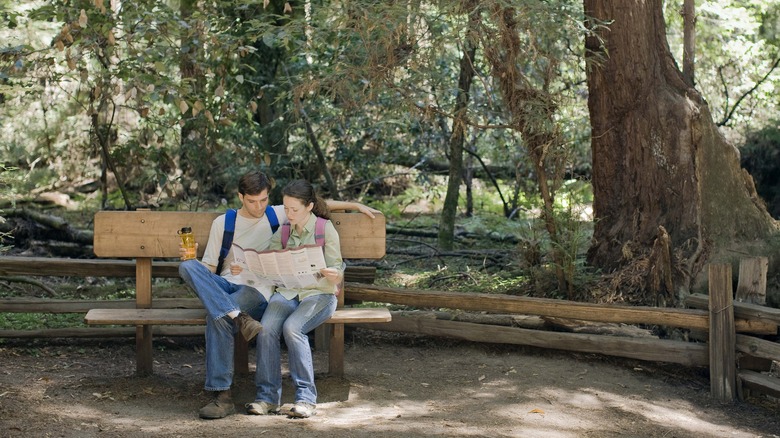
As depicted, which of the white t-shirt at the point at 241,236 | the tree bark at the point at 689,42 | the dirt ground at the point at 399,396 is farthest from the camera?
the tree bark at the point at 689,42

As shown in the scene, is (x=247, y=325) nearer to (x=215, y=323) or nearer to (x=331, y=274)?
(x=215, y=323)

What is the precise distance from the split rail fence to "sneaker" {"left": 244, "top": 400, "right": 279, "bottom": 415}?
1.81 metres

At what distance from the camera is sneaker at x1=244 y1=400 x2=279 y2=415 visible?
17.5ft

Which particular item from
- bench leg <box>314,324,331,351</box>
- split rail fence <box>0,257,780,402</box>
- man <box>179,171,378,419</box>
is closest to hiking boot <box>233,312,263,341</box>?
man <box>179,171,378,419</box>

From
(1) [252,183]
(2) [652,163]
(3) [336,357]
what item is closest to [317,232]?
(1) [252,183]

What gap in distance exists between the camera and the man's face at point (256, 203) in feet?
19.0

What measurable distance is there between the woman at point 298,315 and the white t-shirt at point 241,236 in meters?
0.12

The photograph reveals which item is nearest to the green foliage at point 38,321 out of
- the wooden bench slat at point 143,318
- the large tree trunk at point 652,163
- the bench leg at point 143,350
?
the bench leg at point 143,350

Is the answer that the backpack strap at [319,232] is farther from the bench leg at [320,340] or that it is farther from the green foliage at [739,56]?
the green foliage at [739,56]

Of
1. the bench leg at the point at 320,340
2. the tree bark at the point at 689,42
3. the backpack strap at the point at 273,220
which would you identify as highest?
the tree bark at the point at 689,42

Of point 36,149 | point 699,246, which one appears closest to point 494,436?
point 699,246

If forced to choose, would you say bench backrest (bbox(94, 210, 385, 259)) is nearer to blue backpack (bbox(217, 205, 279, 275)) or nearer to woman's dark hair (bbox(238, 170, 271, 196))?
blue backpack (bbox(217, 205, 279, 275))

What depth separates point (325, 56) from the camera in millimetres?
9703

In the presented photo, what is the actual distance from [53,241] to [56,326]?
2902 mm
